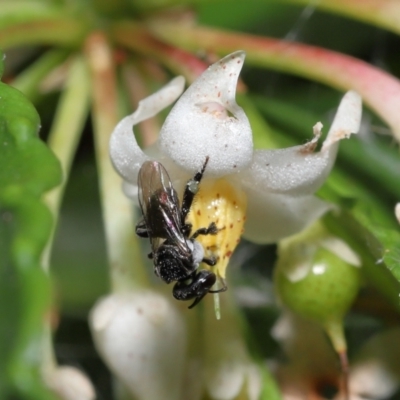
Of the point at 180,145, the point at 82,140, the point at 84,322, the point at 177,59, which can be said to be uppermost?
the point at 180,145

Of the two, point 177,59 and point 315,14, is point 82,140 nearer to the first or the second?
point 177,59

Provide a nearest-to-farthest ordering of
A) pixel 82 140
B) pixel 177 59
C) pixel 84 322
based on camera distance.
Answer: pixel 177 59 < pixel 84 322 < pixel 82 140

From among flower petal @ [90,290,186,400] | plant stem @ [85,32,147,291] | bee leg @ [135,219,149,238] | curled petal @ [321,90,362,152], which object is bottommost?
flower petal @ [90,290,186,400]

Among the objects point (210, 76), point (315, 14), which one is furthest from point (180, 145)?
point (315, 14)

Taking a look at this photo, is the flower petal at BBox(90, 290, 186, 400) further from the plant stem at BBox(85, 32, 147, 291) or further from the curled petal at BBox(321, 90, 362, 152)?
the curled petal at BBox(321, 90, 362, 152)

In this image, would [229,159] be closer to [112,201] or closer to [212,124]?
[212,124]

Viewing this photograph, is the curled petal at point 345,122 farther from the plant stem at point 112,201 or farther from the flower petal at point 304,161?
the plant stem at point 112,201

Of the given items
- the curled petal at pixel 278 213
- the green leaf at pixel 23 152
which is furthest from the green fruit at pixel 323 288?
the green leaf at pixel 23 152

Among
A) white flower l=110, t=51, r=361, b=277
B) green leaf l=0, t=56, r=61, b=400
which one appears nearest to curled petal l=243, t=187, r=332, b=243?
white flower l=110, t=51, r=361, b=277
